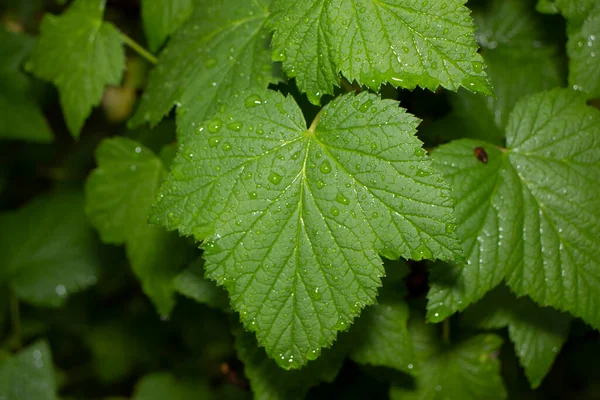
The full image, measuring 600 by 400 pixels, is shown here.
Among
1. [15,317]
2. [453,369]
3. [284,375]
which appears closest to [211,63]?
[284,375]

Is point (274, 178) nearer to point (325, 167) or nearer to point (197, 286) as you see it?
point (325, 167)

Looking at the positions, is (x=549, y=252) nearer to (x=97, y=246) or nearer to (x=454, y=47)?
(x=454, y=47)

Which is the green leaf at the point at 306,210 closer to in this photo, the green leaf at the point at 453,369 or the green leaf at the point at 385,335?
the green leaf at the point at 385,335

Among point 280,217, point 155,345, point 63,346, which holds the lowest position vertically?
point 63,346

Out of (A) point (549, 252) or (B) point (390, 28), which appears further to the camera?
(A) point (549, 252)

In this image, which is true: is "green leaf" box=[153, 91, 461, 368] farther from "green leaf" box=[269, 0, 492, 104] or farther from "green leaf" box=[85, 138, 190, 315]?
"green leaf" box=[85, 138, 190, 315]

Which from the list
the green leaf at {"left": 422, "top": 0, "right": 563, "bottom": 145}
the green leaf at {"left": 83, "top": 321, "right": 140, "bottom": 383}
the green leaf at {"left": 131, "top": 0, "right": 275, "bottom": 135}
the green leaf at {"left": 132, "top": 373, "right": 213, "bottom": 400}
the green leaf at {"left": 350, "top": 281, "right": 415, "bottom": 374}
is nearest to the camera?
the green leaf at {"left": 131, "top": 0, "right": 275, "bottom": 135}

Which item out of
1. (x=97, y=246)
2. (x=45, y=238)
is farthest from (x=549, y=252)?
(x=45, y=238)

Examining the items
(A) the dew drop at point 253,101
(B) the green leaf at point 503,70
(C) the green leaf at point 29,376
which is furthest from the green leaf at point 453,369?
(C) the green leaf at point 29,376

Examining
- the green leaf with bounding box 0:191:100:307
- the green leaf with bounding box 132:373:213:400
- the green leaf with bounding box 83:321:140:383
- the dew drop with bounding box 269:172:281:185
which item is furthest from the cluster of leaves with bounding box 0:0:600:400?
the green leaf with bounding box 83:321:140:383
